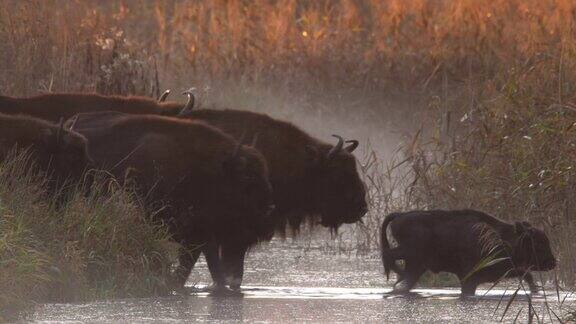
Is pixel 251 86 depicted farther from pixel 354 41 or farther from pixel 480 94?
pixel 480 94

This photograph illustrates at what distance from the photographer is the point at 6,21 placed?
686 inches

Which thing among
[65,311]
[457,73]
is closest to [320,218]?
[65,311]

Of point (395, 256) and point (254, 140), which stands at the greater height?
point (254, 140)

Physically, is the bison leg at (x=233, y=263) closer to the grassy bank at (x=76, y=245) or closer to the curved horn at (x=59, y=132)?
the grassy bank at (x=76, y=245)

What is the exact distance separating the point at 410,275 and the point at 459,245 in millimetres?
400

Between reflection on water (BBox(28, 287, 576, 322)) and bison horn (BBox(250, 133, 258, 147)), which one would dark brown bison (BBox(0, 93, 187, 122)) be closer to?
bison horn (BBox(250, 133, 258, 147))

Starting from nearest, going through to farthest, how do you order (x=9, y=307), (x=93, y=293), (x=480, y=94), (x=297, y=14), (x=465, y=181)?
(x=9, y=307)
(x=93, y=293)
(x=465, y=181)
(x=480, y=94)
(x=297, y=14)

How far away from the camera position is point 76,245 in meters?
11.1

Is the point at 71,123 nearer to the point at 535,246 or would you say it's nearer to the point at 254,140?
the point at 254,140

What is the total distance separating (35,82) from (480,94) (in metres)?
4.11

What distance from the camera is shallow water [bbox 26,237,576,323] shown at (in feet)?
33.1

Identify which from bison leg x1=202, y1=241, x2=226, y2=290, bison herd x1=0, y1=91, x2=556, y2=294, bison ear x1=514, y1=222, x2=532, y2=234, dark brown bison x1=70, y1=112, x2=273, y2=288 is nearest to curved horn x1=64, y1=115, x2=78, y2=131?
bison herd x1=0, y1=91, x2=556, y2=294

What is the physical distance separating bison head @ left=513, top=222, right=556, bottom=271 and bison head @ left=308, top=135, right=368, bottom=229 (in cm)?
213

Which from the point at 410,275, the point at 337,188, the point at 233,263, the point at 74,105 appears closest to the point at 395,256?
the point at 410,275
